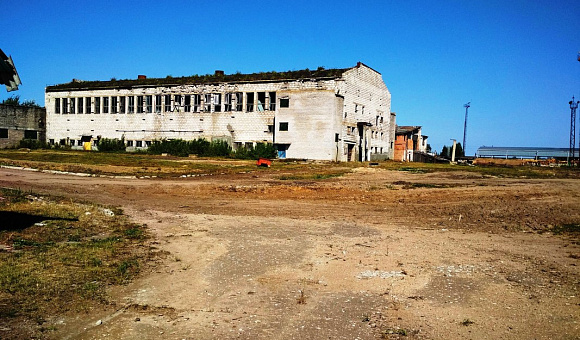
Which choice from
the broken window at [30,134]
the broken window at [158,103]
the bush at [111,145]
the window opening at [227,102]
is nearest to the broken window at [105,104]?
the bush at [111,145]

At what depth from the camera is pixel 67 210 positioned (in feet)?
36.6

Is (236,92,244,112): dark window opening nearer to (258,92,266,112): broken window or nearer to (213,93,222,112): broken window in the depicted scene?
(258,92,266,112): broken window

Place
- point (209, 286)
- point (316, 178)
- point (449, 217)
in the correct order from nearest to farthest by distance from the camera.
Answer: point (209, 286) < point (449, 217) < point (316, 178)

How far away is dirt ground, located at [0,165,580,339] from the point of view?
15.9 feet

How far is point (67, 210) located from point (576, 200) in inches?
616

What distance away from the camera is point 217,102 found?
45.9m

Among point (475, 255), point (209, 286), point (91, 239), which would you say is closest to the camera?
point (209, 286)

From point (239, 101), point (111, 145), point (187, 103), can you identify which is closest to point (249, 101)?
point (239, 101)

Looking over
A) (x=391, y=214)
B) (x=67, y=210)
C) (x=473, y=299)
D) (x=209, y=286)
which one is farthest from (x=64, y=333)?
(x=391, y=214)

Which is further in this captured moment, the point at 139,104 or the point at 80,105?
the point at 80,105

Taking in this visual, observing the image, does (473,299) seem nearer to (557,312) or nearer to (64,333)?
(557,312)

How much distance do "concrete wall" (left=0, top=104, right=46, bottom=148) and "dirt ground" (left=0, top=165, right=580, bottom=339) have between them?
45330 millimetres

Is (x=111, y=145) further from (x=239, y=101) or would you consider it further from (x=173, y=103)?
(x=239, y=101)

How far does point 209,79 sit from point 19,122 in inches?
996
